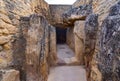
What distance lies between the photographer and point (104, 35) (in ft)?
6.15

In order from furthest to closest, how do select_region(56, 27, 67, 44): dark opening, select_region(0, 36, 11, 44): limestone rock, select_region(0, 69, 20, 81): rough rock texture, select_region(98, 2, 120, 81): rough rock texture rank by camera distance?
select_region(56, 27, 67, 44): dark opening → select_region(0, 36, 11, 44): limestone rock → select_region(0, 69, 20, 81): rough rock texture → select_region(98, 2, 120, 81): rough rock texture

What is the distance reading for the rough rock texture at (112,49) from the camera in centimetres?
146

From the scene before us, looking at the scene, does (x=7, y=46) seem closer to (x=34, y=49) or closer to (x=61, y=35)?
(x=34, y=49)

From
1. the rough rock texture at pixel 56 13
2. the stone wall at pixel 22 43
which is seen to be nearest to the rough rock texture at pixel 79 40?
the stone wall at pixel 22 43

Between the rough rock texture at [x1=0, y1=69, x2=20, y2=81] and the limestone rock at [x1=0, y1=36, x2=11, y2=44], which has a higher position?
the limestone rock at [x1=0, y1=36, x2=11, y2=44]

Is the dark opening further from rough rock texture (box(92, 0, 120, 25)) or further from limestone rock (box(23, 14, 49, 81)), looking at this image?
limestone rock (box(23, 14, 49, 81))

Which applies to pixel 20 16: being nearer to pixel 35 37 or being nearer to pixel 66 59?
pixel 35 37

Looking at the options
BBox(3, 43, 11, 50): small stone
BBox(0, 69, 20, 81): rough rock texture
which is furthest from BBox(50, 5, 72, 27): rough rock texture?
BBox(0, 69, 20, 81): rough rock texture

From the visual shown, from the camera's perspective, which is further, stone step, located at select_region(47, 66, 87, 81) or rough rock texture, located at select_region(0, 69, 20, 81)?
stone step, located at select_region(47, 66, 87, 81)

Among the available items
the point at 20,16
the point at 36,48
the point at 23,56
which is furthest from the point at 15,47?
the point at 20,16

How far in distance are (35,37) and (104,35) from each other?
1.37m

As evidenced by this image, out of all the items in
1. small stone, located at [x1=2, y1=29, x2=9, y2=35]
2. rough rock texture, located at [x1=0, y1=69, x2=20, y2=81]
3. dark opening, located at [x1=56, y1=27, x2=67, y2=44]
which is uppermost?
small stone, located at [x1=2, y1=29, x2=9, y2=35]

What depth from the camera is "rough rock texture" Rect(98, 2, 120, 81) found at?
1457 millimetres

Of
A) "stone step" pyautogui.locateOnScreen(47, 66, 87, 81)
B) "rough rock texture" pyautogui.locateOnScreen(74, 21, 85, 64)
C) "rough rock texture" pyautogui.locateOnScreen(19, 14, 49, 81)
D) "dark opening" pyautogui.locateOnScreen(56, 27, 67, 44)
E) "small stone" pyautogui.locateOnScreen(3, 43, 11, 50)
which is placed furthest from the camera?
"dark opening" pyautogui.locateOnScreen(56, 27, 67, 44)
